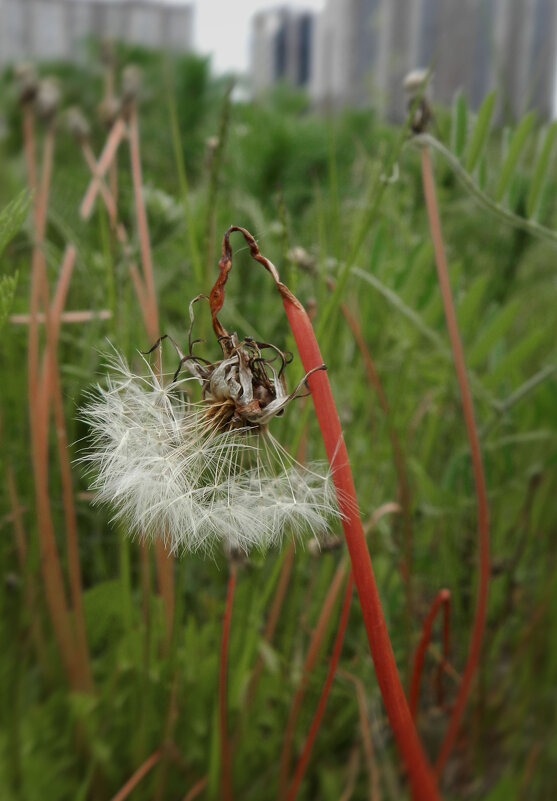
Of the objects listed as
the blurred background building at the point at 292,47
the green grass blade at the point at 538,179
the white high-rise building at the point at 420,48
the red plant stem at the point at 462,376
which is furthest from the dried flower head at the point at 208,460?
the blurred background building at the point at 292,47

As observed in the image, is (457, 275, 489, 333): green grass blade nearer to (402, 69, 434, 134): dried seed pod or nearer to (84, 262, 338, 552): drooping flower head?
(402, 69, 434, 134): dried seed pod

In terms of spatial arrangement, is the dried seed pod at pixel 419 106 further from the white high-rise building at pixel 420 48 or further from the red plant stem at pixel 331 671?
the white high-rise building at pixel 420 48

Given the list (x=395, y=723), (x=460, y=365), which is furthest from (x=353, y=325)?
(x=395, y=723)

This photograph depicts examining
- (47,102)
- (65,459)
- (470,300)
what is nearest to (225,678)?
(65,459)

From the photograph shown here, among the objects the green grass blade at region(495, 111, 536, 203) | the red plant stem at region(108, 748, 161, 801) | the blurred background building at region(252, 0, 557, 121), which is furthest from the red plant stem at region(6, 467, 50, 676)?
the blurred background building at region(252, 0, 557, 121)

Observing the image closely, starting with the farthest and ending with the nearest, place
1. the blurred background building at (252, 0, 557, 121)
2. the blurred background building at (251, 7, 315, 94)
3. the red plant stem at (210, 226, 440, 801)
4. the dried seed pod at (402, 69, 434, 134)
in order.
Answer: the blurred background building at (251, 7, 315, 94) → the blurred background building at (252, 0, 557, 121) → the dried seed pod at (402, 69, 434, 134) → the red plant stem at (210, 226, 440, 801)

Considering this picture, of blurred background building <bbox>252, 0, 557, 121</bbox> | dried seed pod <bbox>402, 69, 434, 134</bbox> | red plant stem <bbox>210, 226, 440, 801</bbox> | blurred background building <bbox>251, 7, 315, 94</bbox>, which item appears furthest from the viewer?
blurred background building <bbox>251, 7, 315, 94</bbox>

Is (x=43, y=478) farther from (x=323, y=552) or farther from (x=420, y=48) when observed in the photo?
(x=420, y=48)

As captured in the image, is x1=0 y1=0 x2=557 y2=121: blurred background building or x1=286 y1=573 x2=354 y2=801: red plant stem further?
x1=0 y1=0 x2=557 y2=121: blurred background building

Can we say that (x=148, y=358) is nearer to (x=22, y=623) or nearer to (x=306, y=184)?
(x=22, y=623)
